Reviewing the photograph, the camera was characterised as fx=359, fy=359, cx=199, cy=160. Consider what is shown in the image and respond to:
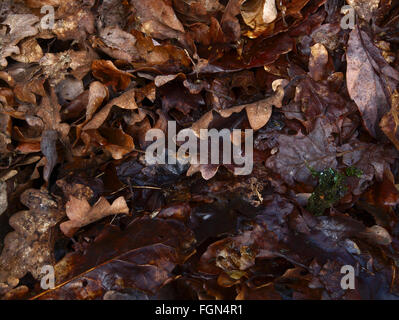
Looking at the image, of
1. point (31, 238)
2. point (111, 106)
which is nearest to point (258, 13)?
point (111, 106)

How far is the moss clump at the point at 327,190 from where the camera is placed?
1300 millimetres

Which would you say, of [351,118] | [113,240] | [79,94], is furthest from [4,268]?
[351,118]

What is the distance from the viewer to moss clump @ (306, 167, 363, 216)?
51.2 inches

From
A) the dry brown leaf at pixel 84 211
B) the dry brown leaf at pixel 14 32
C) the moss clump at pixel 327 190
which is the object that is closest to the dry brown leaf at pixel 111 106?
the dry brown leaf at pixel 84 211

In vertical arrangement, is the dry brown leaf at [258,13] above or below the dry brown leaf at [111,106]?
above

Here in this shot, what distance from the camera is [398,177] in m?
1.38

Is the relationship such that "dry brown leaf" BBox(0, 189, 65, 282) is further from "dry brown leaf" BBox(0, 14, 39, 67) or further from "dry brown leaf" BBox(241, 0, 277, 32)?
"dry brown leaf" BBox(241, 0, 277, 32)

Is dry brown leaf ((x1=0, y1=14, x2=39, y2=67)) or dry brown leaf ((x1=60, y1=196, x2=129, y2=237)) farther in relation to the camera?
dry brown leaf ((x1=0, y1=14, x2=39, y2=67))

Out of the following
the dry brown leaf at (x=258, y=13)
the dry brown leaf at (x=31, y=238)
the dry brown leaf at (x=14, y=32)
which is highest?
the dry brown leaf at (x=258, y=13)

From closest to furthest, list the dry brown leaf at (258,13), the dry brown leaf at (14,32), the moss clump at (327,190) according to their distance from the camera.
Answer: the moss clump at (327,190), the dry brown leaf at (258,13), the dry brown leaf at (14,32)

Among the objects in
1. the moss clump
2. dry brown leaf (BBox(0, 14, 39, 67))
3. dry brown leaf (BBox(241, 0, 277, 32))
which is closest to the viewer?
the moss clump

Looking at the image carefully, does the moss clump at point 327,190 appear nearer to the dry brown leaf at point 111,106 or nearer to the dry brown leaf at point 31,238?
the dry brown leaf at point 111,106

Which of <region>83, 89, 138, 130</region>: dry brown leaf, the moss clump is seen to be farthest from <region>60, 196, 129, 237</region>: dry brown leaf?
the moss clump

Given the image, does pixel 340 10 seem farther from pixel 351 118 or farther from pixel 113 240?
pixel 113 240
